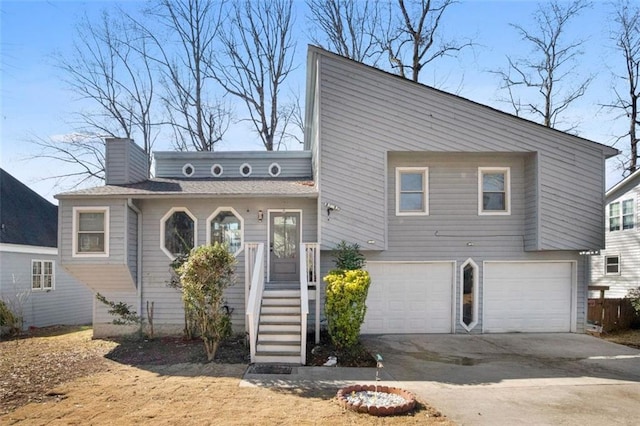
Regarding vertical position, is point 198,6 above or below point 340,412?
above

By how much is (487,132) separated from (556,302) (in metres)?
4.79

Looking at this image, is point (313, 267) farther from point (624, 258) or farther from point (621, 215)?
point (621, 215)

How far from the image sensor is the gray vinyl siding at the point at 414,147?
9.58 m

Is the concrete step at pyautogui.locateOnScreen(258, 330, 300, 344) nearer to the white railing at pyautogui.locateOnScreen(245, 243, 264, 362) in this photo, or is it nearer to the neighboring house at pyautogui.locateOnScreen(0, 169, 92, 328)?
the white railing at pyautogui.locateOnScreen(245, 243, 264, 362)

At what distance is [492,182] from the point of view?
1055 centimetres

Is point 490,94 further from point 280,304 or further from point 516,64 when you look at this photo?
point 280,304

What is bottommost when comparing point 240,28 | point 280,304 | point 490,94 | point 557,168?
point 280,304

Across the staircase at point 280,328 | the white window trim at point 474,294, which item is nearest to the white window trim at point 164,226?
the staircase at point 280,328

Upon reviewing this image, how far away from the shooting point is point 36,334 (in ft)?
36.4

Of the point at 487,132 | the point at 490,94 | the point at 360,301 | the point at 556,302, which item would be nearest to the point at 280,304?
the point at 360,301

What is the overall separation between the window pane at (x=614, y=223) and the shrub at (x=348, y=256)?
40.4 feet

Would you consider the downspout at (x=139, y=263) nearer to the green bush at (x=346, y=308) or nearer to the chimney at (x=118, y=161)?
the chimney at (x=118, y=161)

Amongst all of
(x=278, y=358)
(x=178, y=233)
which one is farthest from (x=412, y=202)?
(x=178, y=233)

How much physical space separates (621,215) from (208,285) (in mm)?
16079
